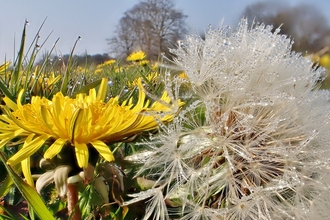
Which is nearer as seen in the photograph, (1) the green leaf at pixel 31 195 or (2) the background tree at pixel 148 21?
(1) the green leaf at pixel 31 195

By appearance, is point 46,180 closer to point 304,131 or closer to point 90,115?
point 90,115

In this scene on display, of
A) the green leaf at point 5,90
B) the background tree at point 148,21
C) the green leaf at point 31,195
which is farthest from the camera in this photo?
the background tree at point 148,21

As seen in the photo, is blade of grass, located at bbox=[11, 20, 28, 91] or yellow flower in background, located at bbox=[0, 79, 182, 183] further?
blade of grass, located at bbox=[11, 20, 28, 91]

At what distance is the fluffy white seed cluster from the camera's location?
0.45 metres

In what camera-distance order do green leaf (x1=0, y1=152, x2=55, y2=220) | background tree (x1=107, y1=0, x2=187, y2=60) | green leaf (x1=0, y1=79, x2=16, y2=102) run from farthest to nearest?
background tree (x1=107, y1=0, x2=187, y2=60) → green leaf (x1=0, y1=79, x2=16, y2=102) → green leaf (x1=0, y1=152, x2=55, y2=220)

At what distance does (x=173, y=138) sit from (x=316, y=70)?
9.4 inches

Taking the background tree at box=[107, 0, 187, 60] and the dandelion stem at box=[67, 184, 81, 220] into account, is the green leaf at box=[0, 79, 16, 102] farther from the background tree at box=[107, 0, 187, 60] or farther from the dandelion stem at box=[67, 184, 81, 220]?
the background tree at box=[107, 0, 187, 60]

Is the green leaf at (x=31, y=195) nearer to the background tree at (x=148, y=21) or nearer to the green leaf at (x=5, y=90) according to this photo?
the green leaf at (x=5, y=90)

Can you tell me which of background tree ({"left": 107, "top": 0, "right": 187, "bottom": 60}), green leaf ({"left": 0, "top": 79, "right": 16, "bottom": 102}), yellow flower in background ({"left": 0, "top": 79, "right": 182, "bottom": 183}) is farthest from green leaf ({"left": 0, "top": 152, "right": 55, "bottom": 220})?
background tree ({"left": 107, "top": 0, "right": 187, "bottom": 60})

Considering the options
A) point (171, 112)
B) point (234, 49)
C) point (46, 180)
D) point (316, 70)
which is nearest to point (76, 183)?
point (46, 180)

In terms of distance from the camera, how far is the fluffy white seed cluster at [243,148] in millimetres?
448

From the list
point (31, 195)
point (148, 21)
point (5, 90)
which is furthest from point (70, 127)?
point (148, 21)

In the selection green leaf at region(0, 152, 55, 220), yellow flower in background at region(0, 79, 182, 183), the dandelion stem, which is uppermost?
yellow flower in background at region(0, 79, 182, 183)

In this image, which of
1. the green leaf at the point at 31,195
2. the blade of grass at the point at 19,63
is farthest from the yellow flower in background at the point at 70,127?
the blade of grass at the point at 19,63
